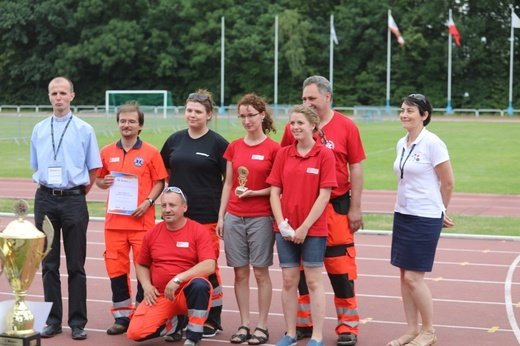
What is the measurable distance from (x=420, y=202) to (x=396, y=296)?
89.3 inches

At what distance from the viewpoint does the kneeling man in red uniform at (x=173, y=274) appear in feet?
21.5

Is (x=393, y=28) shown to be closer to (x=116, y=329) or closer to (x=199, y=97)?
(x=199, y=97)

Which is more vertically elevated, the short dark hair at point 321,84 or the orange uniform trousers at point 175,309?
the short dark hair at point 321,84

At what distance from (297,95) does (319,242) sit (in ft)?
183

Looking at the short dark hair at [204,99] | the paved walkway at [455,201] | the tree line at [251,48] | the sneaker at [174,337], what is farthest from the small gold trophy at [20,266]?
the tree line at [251,48]

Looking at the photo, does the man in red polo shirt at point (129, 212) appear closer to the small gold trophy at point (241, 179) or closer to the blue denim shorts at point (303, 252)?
the small gold trophy at point (241, 179)

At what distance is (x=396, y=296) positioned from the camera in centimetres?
860

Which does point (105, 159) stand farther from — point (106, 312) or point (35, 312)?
point (35, 312)

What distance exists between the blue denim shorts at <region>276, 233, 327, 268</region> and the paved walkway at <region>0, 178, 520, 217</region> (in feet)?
26.9

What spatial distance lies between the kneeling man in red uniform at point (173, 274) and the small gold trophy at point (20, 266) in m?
1.41

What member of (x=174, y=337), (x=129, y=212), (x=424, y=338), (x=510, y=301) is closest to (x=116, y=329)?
(x=174, y=337)

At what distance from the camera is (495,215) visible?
47.5 ft

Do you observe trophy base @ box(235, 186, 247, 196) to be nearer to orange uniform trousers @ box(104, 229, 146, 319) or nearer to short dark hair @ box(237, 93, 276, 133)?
short dark hair @ box(237, 93, 276, 133)

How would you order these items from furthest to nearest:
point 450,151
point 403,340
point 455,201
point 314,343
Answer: point 450,151, point 455,201, point 403,340, point 314,343
